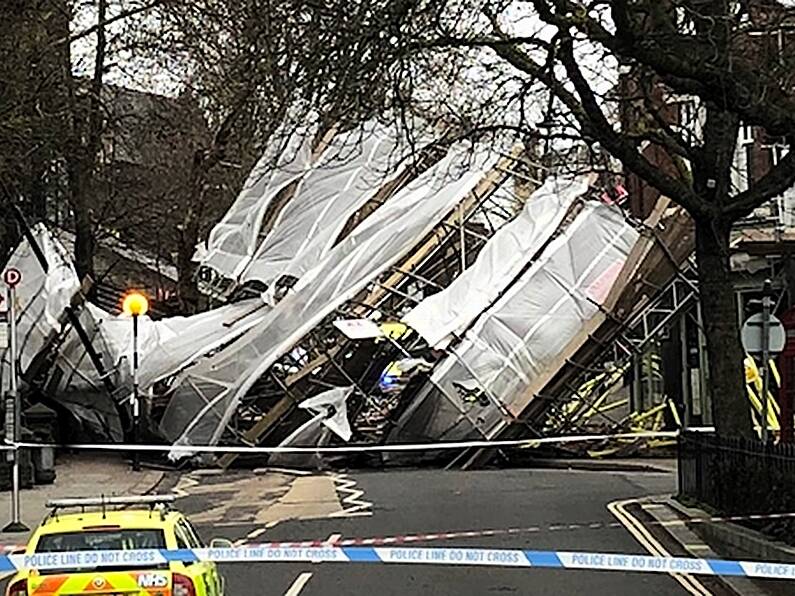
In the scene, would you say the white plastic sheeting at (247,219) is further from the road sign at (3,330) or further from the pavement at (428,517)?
the road sign at (3,330)

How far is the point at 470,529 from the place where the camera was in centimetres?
1869

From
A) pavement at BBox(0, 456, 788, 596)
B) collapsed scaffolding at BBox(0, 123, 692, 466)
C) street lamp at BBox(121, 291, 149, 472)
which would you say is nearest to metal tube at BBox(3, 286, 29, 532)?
pavement at BBox(0, 456, 788, 596)

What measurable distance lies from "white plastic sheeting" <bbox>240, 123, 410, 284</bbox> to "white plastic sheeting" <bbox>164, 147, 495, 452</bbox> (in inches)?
50.7

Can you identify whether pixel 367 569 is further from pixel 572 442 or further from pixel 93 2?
pixel 93 2

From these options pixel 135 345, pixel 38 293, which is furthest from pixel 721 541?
pixel 38 293

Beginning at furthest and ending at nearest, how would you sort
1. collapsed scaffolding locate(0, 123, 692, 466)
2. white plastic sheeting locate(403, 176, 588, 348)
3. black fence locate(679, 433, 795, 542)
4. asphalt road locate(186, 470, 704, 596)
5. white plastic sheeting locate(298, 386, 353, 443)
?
1. white plastic sheeting locate(403, 176, 588, 348)
2. collapsed scaffolding locate(0, 123, 692, 466)
3. white plastic sheeting locate(298, 386, 353, 443)
4. black fence locate(679, 433, 795, 542)
5. asphalt road locate(186, 470, 704, 596)

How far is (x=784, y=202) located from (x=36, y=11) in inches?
621

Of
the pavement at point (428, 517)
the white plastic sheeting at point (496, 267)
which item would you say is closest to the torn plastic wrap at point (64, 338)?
the pavement at point (428, 517)

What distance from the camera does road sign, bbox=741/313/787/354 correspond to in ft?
60.4

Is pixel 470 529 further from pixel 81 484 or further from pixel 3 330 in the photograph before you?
pixel 81 484

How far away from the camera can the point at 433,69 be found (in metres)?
18.6

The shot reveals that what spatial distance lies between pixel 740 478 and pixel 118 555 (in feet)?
30.5

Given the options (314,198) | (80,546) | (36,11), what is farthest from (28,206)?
(80,546)

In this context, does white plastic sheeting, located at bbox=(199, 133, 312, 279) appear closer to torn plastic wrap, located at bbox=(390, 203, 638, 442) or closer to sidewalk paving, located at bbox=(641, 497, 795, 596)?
torn plastic wrap, located at bbox=(390, 203, 638, 442)
